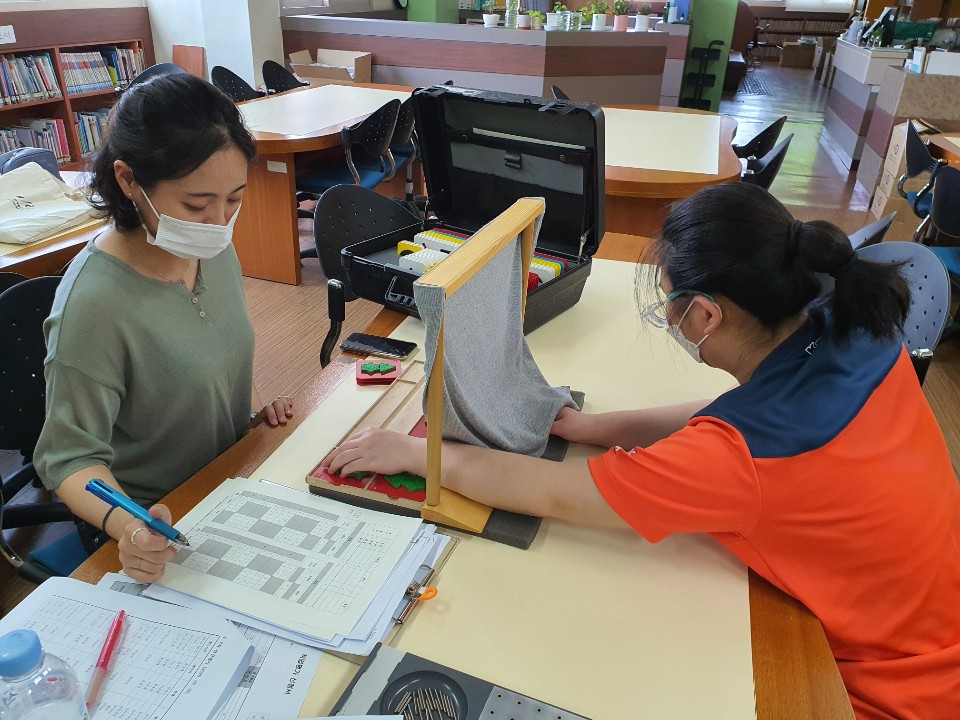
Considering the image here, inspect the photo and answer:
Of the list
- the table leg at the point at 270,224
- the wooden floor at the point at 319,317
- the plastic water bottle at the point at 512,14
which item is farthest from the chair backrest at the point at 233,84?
the plastic water bottle at the point at 512,14

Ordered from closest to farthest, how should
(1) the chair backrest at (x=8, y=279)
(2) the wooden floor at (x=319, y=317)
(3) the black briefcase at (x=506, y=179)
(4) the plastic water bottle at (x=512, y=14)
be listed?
(3) the black briefcase at (x=506, y=179)
(1) the chair backrest at (x=8, y=279)
(2) the wooden floor at (x=319, y=317)
(4) the plastic water bottle at (x=512, y=14)

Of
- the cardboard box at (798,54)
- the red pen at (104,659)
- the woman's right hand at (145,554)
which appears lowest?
the cardboard box at (798,54)

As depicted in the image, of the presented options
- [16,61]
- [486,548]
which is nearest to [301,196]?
[16,61]

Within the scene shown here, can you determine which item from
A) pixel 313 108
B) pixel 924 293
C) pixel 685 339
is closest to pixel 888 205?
pixel 924 293

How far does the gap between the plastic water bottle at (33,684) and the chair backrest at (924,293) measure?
167 centimetres

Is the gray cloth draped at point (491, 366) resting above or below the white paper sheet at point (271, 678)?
above

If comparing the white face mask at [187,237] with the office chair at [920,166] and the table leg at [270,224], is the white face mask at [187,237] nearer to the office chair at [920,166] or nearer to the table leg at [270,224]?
the table leg at [270,224]

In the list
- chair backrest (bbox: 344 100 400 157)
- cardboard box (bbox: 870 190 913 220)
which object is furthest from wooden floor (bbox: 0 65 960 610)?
chair backrest (bbox: 344 100 400 157)

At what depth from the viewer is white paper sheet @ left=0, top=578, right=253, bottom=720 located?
2.23 feet

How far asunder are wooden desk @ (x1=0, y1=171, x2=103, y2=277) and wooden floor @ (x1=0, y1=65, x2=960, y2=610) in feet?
2.02

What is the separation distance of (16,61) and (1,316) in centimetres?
426

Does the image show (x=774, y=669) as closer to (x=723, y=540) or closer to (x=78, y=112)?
(x=723, y=540)

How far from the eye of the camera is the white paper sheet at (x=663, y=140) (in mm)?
2625

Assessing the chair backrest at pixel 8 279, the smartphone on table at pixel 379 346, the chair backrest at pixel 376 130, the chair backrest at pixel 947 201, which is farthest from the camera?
the chair backrest at pixel 376 130
